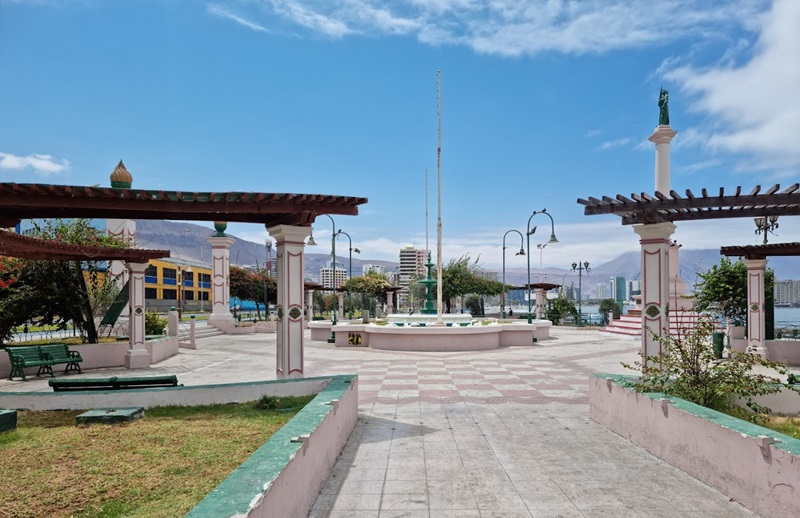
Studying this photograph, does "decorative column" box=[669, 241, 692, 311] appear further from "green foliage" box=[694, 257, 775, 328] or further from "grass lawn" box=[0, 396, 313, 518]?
"grass lawn" box=[0, 396, 313, 518]

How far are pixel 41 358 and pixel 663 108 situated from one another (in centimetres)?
1883

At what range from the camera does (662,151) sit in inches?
630

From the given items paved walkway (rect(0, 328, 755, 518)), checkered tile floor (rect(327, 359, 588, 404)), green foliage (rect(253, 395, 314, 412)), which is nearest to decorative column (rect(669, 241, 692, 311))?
checkered tile floor (rect(327, 359, 588, 404))

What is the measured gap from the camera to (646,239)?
34.1 ft

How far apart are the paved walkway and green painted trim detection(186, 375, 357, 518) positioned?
777mm

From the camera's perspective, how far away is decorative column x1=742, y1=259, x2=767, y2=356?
61.5 feet

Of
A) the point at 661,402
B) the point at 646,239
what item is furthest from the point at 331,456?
the point at 646,239

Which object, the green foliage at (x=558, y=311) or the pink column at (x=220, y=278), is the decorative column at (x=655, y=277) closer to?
the pink column at (x=220, y=278)

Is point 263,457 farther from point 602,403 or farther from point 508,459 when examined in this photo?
point 602,403

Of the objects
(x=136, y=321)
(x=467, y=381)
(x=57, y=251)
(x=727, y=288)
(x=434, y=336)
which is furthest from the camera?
(x=727, y=288)

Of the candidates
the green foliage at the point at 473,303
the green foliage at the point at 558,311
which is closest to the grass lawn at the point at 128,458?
the green foliage at the point at 558,311

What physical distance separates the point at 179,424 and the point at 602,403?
6.49 meters

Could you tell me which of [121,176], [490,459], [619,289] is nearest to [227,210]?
[490,459]

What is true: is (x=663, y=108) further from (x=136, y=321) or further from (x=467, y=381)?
(x=136, y=321)
